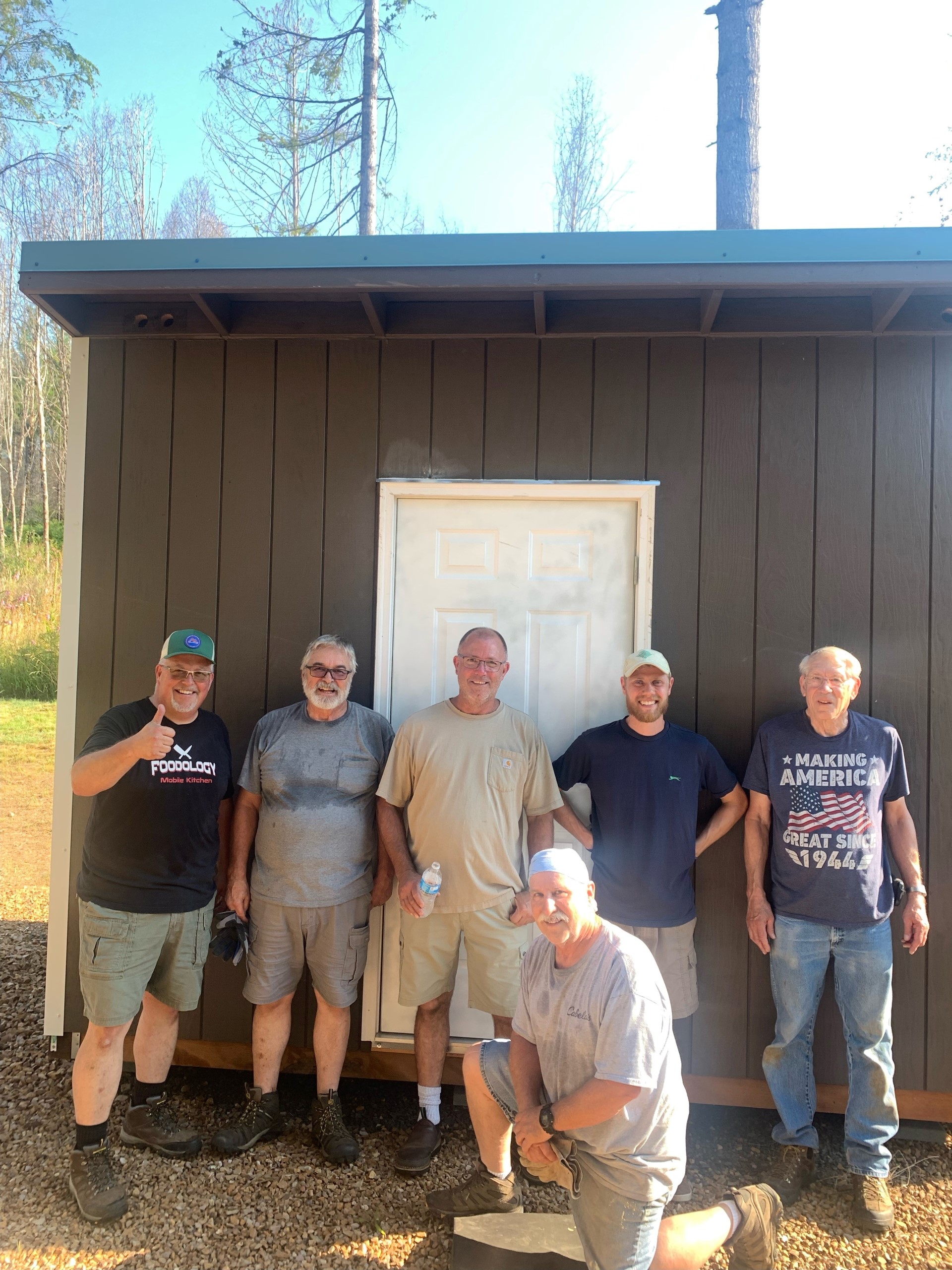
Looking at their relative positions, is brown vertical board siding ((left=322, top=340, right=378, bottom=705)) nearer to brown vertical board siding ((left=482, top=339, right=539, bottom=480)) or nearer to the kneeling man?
brown vertical board siding ((left=482, top=339, right=539, bottom=480))

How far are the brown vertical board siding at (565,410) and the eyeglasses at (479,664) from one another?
0.87 meters

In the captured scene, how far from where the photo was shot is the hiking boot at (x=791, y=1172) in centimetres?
272

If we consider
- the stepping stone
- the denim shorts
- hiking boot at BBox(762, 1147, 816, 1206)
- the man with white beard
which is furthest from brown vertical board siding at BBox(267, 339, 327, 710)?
hiking boot at BBox(762, 1147, 816, 1206)

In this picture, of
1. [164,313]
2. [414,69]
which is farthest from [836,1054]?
[414,69]

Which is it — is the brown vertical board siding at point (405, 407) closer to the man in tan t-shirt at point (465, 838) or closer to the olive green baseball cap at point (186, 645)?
the man in tan t-shirt at point (465, 838)

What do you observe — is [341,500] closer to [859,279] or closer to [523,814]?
[523,814]

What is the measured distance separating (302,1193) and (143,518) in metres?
2.57

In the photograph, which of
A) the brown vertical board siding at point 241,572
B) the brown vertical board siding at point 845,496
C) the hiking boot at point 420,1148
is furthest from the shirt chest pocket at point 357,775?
the brown vertical board siding at point 845,496

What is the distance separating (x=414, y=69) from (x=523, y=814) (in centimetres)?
1011

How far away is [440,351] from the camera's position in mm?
3426

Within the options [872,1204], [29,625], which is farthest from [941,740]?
[29,625]

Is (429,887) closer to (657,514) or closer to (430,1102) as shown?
(430,1102)

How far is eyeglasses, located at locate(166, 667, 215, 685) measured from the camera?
2.78 metres

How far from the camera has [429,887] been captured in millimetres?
2830
